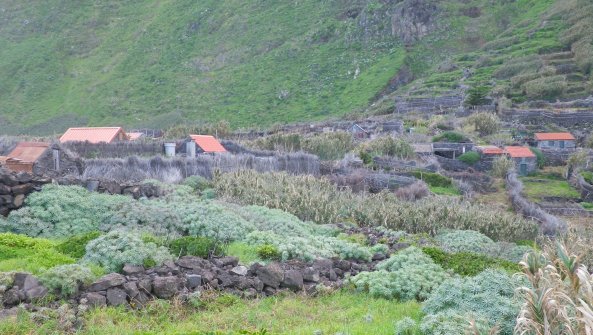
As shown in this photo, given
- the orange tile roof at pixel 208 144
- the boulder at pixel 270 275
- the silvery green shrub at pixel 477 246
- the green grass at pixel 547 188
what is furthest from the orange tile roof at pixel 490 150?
the boulder at pixel 270 275

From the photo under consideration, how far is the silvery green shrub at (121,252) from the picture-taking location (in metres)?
9.63

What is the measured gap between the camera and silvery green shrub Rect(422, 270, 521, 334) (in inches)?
295

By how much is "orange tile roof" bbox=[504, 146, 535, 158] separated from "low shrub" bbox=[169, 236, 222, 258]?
3169 centimetres

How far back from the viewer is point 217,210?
13.8 m

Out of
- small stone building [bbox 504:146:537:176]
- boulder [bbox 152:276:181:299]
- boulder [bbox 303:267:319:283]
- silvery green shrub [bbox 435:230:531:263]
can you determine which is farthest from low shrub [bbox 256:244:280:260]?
small stone building [bbox 504:146:537:176]

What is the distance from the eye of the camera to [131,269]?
9.30 metres

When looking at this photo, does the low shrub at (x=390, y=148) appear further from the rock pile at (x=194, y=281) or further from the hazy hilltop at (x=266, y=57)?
the hazy hilltop at (x=266, y=57)

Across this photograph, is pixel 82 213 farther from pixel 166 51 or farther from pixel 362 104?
pixel 166 51

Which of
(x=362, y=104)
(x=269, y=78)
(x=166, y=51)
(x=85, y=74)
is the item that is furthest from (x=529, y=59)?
(x=85, y=74)

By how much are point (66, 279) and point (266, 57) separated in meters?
77.6

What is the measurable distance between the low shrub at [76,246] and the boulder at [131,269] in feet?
4.49

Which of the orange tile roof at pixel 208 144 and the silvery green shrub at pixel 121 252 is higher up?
the orange tile roof at pixel 208 144

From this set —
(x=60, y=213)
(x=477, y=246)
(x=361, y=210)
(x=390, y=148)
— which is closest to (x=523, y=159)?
(x=390, y=148)

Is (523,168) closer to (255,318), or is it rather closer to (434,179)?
(434,179)
